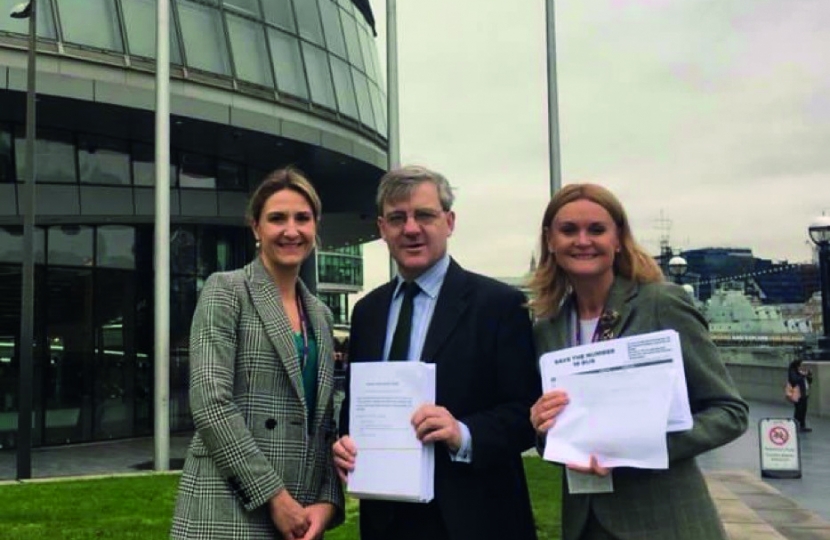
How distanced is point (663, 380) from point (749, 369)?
93.7 ft

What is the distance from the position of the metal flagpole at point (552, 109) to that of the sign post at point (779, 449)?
6.60 metres

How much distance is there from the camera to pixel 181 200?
21141 millimetres

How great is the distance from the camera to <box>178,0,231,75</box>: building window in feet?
63.4

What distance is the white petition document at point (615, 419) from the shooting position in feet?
8.48

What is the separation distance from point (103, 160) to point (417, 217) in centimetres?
1866

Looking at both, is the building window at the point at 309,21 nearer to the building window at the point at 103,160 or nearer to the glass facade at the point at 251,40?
the glass facade at the point at 251,40

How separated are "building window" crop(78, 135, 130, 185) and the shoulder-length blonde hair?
1859 cm

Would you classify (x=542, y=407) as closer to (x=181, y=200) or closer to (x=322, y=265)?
(x=181, y=200)

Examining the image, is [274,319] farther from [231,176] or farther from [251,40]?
[231,176]

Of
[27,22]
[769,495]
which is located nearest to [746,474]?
[769,495]

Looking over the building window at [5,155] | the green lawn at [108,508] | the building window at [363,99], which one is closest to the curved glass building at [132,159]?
the building window at [5,155]

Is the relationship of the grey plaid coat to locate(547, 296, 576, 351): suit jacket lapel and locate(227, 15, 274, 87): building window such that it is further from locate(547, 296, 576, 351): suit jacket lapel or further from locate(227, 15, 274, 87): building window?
locate(227, 15, 274, 87): building window

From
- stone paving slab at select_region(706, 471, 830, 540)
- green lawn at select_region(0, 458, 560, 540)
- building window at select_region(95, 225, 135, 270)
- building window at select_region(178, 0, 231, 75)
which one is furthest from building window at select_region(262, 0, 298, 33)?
stone paving slab at select_region(706, 471, 830, 540)

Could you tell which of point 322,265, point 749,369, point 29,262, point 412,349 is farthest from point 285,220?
point 322,265
